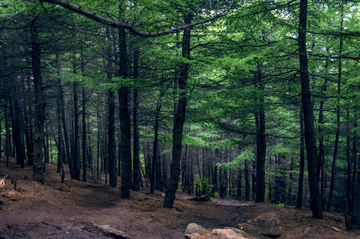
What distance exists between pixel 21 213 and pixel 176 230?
375cm

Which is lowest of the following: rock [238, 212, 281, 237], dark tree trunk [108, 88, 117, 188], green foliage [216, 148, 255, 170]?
rock [238, 212, 281, 237]

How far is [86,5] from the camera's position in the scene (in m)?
3.25

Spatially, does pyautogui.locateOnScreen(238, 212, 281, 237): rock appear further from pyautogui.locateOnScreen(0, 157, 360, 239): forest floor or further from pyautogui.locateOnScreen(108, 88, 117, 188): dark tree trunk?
pyautogui.locateOnScreen(108, 88, 117, 188): dark tree trunk

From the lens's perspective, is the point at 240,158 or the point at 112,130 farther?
the point at 240,158

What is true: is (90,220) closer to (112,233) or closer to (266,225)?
(112,233)

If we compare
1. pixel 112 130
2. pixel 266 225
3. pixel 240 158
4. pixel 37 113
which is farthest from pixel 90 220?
pixel 240 158

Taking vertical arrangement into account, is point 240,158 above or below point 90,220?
below

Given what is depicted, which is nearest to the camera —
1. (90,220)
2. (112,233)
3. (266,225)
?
(112,233)

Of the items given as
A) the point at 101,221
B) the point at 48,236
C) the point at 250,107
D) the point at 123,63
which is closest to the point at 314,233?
the point at 250,107

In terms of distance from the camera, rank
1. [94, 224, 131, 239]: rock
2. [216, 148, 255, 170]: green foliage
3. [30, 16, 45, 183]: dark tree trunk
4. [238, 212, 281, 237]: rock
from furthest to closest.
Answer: [216, 148, 255, 170]: green foliage, [30, 16, 45, 183]: dark tree trunk, [238, 212, 281, 237]: rock, [94, 224, 131, 239]: rock

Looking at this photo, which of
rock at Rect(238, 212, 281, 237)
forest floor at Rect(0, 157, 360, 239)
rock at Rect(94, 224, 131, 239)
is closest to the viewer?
forest floor at Rect(0, 157, 360, 239)

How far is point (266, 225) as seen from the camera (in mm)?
6652

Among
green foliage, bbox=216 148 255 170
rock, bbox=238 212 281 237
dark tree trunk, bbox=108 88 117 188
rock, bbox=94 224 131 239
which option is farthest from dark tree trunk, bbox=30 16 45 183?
green foliage, bbox=216 148 255 170

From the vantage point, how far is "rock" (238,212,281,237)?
630 cm
